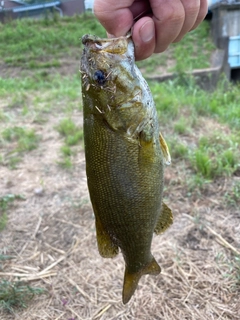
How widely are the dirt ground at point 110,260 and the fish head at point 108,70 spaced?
4.72 feet

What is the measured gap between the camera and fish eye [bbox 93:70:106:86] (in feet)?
4.57

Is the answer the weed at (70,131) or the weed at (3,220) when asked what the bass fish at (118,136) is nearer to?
the weed at (3,220)

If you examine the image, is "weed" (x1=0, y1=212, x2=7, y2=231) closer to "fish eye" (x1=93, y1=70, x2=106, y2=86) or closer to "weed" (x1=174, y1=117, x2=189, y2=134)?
"fish eye" (x1=93, y1=70, x2=106, y2=86)

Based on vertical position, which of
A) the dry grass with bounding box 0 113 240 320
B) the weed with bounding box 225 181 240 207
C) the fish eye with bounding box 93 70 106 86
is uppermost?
the fish eye with bounding box 93 70 106 86

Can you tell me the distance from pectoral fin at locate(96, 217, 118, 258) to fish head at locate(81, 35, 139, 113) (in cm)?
49

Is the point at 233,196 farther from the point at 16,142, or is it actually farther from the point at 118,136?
the point at 16,142

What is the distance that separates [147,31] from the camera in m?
1.40

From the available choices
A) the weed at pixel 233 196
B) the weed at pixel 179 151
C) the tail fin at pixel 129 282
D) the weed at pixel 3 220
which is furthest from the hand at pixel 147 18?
the weed at pixel 179 151

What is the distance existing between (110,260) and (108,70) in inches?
65.1

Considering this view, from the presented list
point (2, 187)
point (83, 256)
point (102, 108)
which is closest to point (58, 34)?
point (2, 187)

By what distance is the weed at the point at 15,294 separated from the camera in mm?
2301

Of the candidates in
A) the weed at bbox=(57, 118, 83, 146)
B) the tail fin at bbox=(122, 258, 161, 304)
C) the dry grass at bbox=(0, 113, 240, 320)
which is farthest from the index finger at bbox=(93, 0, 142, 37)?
the weed at bbox=(57, 118, 83, 146)

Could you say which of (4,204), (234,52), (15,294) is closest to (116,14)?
(15,294)

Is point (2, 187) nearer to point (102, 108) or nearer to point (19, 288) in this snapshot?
point (19, 288)
